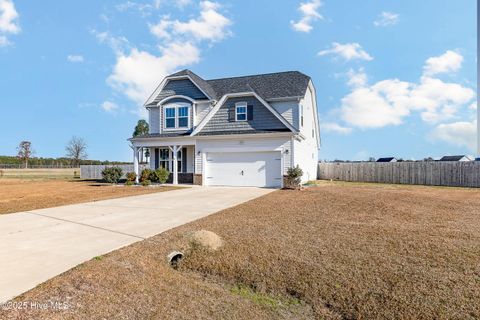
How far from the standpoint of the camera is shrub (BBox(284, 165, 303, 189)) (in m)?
16.0

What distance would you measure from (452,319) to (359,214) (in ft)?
17.6

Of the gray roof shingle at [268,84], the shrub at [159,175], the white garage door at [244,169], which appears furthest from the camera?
the gray roof shingle at [268,84]

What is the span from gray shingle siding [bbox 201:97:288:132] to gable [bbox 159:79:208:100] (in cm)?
206

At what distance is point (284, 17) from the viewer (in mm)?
15109

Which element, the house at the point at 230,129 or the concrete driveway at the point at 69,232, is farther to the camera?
the house at the point at 230,129

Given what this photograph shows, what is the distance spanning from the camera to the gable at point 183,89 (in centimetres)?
2069

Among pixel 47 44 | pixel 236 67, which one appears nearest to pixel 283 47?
pixel 236 67

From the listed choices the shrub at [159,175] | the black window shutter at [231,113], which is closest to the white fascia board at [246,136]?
the black window shutter at [231,113]

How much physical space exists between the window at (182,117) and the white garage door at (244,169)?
3.56 meters

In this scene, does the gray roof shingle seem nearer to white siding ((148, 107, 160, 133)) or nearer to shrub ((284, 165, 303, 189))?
white siding ((148, 107, 160, 133))

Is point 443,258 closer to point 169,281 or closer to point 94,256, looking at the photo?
point 169,281

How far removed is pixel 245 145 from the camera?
17781mm

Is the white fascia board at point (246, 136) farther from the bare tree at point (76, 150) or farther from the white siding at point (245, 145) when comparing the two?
the bare tree at point (76, 150)

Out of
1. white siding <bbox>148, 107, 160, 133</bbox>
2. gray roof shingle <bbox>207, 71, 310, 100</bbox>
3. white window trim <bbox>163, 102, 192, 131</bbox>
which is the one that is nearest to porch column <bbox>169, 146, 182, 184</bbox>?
white window trim <bbox>163, 102, 192, 131</bbox>
